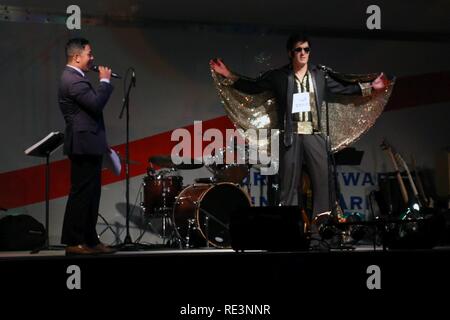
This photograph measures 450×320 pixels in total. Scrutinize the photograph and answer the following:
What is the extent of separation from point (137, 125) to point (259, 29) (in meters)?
2.00

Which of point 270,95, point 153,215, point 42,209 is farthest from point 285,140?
point 42,209

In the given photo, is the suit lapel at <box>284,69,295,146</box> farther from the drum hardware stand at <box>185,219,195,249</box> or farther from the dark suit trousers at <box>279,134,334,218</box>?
the drum hardware stand at <box>185,219,195,249</box>

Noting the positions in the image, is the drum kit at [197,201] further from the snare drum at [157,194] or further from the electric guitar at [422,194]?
the electric guitar at [422,194]

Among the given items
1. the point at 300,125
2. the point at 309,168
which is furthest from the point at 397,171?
the point at 300,125

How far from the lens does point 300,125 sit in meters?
6.90

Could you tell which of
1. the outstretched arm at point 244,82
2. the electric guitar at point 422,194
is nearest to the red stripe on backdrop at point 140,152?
the electric guitar at point 422,194

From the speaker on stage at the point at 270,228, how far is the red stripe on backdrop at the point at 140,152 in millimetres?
3214

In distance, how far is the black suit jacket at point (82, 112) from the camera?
18.7 feet

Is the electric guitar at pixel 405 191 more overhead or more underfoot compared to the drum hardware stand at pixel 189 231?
more overhead

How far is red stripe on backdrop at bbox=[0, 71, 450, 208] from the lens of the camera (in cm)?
822

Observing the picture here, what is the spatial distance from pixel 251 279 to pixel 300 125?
8.27ft

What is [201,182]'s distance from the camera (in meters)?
7.83

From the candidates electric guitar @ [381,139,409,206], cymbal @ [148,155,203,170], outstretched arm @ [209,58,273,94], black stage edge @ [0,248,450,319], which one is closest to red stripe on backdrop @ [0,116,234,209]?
cymbal @ [148,155,203,170]

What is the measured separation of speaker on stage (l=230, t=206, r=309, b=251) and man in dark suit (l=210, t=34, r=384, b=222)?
1562 millimetres
